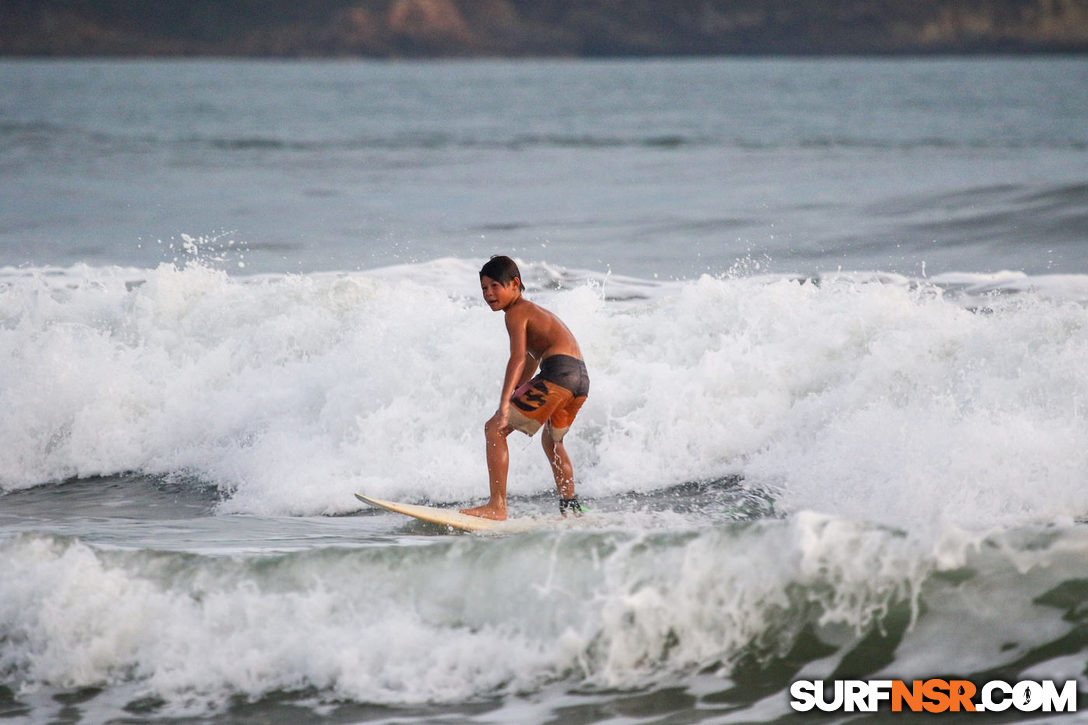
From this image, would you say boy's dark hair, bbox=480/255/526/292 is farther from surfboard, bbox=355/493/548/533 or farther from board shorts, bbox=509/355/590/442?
surfboard, bbox=355/493/548/533

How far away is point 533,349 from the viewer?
6340 millimetres

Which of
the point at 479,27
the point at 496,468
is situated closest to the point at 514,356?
the point at 496,468

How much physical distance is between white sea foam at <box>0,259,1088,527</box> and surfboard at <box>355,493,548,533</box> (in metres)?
1.01

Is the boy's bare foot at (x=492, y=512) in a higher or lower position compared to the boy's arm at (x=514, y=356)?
lower

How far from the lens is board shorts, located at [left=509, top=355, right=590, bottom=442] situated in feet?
20.5

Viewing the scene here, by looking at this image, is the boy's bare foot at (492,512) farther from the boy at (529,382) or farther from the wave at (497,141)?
the wave at (497,141)

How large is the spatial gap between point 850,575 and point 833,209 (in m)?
14.2

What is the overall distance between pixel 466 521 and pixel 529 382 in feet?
2.75

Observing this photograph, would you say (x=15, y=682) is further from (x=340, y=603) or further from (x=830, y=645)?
(x=830, y=645)

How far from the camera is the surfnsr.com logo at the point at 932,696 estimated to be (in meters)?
4.43

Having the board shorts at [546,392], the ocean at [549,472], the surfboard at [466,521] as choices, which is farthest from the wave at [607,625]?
the board shorts at [546,392]

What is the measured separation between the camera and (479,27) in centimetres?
16525

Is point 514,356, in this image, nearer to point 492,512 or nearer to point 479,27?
point 492,512

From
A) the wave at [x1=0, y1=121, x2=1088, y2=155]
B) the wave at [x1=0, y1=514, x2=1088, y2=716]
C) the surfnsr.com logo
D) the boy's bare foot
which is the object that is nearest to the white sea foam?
the boy's bare foot
